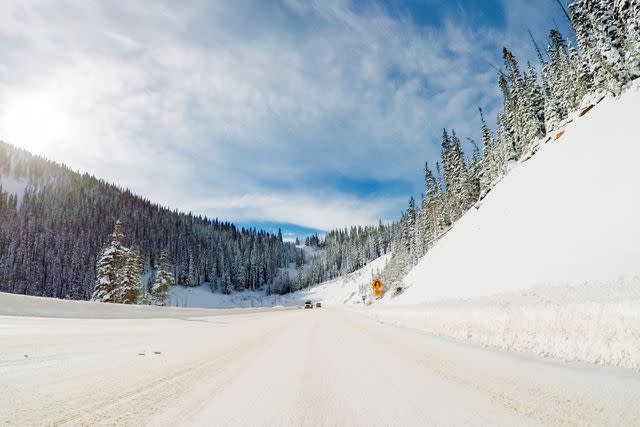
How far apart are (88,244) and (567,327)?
6594 inches

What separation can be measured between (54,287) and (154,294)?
96.8m

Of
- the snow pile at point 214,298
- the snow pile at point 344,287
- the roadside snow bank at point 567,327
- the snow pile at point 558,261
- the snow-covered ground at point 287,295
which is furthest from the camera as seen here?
the snow pile at point 214,298

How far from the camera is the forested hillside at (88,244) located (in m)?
125

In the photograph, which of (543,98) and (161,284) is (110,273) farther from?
(543,98)

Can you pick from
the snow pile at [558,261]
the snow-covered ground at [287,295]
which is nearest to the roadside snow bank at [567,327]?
the snow pile at [558,261]

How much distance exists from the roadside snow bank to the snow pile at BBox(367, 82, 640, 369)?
18 millimetres

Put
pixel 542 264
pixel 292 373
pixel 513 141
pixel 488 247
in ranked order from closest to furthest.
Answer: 1. pixel 292 373
2. pixel 542 264
3. pixel 488 247
4. pixel 513 141

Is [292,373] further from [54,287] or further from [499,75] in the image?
[54,287]

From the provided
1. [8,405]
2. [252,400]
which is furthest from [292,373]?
[8,405]

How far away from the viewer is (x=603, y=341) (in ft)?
16.9

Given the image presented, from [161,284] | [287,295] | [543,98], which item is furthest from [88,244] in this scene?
[543,98]

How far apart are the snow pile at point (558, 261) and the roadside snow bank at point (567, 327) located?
18 mm

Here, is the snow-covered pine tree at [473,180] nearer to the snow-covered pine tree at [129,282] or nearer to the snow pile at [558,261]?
the snow pile at [558,261]

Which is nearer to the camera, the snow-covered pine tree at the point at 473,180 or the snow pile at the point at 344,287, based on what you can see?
the snow-covered pine tree at the point at 473,180
